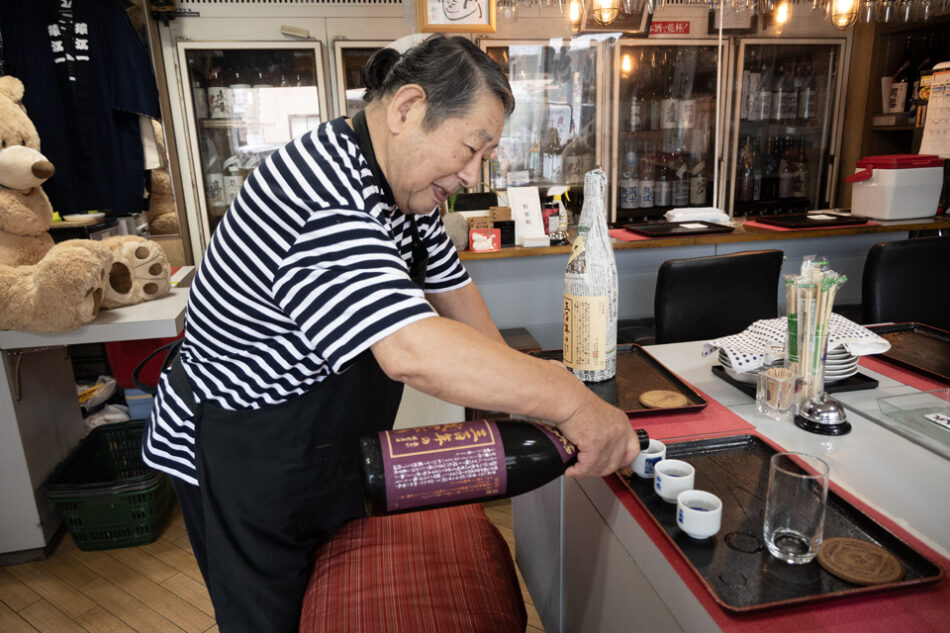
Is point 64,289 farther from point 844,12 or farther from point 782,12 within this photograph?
point 782,12

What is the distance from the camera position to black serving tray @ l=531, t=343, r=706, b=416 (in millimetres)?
1254

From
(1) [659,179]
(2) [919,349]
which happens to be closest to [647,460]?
(2) [919,349]

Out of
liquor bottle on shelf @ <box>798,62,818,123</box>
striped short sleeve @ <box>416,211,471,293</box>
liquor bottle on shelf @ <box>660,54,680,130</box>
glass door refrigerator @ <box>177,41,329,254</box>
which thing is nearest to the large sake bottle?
striped short sleeve @ <box>416,211,471,293</box>

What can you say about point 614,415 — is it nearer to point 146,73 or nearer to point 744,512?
point 744,512

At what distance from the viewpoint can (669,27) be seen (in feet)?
13.9

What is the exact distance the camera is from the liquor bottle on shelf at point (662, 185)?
463 centimetres

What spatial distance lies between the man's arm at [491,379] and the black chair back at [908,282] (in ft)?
5.31

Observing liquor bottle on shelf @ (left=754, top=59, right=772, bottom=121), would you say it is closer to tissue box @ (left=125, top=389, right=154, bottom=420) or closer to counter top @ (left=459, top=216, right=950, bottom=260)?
counter top @ (left=459, top=216, right=950, bottom=260)

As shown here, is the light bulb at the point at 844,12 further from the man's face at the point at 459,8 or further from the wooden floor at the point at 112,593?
the wooden floor at the point at 112,593

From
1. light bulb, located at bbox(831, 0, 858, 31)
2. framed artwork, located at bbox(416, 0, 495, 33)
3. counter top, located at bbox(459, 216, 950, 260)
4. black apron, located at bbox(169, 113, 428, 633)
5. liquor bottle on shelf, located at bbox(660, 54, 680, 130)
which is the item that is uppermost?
light bulb, located at bbox(831, 0, 858, 31)

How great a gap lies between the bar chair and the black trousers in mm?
1147

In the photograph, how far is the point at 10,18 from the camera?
95.8 inches

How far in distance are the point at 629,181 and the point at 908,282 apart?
2.61m

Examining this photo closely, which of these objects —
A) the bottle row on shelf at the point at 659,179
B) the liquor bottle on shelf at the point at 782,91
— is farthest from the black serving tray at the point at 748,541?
the liquor bottle on shelf at the point at 782,91
